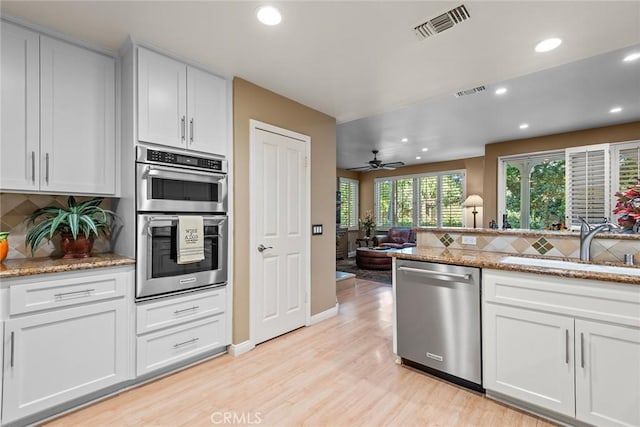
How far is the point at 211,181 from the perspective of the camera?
100 inches

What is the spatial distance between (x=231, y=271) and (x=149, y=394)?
1.04 metres

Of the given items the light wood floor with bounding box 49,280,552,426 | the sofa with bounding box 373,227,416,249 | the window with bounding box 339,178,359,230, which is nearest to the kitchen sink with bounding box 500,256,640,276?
the light wood floor with bounding box 49,280,552,426

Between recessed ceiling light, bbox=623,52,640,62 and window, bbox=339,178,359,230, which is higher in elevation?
recessed ceiling light, bbox=623,52,640,62

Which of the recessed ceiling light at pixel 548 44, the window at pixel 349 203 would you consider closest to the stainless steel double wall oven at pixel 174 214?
the recessed ceiling light at pixel 548 44

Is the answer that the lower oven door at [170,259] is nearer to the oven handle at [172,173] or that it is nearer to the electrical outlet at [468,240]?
the oven handle at [172,173]

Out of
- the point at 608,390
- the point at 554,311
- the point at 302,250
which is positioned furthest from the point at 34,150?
the point at 608,390

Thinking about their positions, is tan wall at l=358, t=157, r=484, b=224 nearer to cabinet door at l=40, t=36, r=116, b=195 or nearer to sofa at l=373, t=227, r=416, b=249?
sofa at l=373, t=227, r=416, b=249

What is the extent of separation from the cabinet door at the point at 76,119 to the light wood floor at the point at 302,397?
1.51 meters

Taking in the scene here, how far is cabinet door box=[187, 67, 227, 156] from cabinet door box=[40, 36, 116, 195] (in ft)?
1.85

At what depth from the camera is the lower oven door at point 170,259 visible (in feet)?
7.06

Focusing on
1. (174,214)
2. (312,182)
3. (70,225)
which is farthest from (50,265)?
(312,182)

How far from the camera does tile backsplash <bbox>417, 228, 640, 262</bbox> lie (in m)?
1.99

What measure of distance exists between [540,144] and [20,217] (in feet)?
23.8

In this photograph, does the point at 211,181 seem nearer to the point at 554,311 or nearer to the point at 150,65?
the point at 150,65
